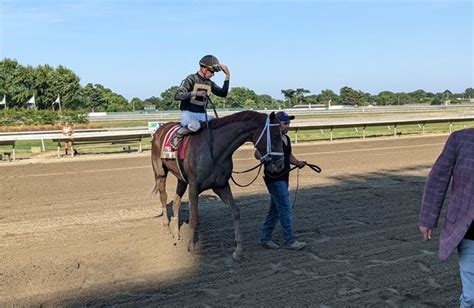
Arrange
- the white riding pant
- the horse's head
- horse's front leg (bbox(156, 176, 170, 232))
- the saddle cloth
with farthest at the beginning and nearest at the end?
horse's front leg (bbox(156, 176, 170, 232))
the saddle cloth
the white riding pant
the horse's head

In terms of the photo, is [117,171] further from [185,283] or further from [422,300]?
[422,300]

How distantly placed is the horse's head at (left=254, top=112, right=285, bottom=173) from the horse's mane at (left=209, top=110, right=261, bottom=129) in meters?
0.24

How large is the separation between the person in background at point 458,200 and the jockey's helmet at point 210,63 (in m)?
4.16

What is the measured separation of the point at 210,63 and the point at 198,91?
1.40 feet

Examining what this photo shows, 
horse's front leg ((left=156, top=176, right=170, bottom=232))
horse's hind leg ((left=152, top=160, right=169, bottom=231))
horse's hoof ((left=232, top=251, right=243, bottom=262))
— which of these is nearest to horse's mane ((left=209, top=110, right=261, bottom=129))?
horse's hoof ((left=232, top=251, right=243, bottom=262))

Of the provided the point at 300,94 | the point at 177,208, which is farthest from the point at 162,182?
the point at 300,94

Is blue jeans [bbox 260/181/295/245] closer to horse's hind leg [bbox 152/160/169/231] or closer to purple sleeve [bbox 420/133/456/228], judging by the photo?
horse's hind leg [bbox 152/160/169/231]

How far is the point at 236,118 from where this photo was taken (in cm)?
694

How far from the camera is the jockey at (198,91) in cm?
718

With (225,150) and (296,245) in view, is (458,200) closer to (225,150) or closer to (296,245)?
(296,245)

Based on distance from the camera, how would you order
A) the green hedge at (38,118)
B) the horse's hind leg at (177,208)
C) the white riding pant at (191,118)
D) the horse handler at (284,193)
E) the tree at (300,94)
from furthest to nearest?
the tree at (300,94) → the green hedge at (38,118) → the horse's hind leg at (177,208) → the white riding pant at (191,118) → the horse handler at (284,193)

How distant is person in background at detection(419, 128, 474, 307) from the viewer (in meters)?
3.41

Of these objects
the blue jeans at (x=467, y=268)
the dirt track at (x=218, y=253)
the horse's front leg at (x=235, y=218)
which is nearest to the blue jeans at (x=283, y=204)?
the dirt track at (x=218, y=253)

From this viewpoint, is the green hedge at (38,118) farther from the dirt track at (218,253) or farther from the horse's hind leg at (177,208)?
the horse's hind leg at (177,208)
